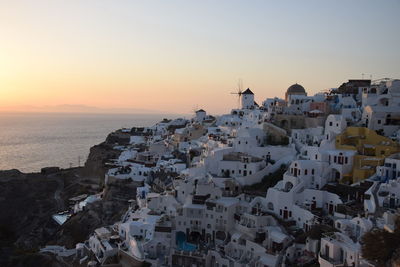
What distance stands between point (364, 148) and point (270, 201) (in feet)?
24.5

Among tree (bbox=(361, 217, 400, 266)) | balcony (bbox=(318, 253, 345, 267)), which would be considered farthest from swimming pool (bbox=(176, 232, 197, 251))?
tree (bbox=(361, 217, 400, 266))

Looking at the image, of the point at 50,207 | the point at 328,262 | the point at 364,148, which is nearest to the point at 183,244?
the point at 328,262

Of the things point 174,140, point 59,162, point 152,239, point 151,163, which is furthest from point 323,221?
point 59,162

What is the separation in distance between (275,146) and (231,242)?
1031 centimetres

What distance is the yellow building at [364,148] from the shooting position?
25.8 metres

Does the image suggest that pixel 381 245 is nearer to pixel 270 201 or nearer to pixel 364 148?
pixel 270 201

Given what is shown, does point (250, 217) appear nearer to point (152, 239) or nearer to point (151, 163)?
point (152, 239)

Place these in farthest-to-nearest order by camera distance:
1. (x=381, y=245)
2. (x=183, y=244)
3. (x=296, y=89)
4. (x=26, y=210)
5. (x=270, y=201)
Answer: (x=26, y=210) → (x=296, y=89) → (x=270, y=201) → (x=183, y=244) → (x=381, y=245)

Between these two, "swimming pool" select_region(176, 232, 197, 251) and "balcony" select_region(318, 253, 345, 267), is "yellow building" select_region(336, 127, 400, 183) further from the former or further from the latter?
"swimming pool" select_region(176, 232, 197, 251)

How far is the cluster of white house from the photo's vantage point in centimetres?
2200

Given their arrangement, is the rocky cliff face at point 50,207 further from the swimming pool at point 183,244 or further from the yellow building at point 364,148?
the yellow building at point 364,148

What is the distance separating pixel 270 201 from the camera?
26.4m

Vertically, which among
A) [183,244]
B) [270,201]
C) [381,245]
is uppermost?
[381,245]

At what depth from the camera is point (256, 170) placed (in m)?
30.1
